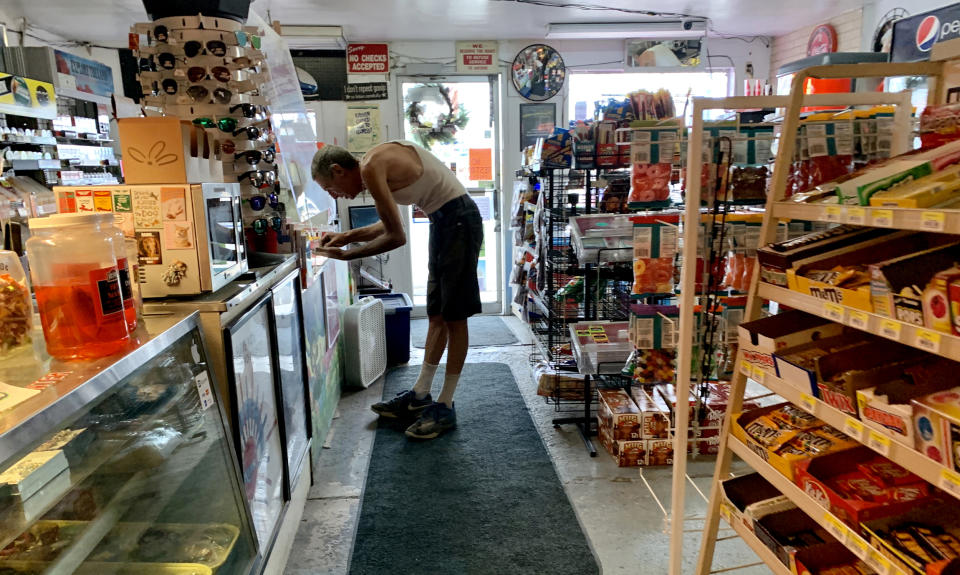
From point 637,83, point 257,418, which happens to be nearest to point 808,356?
point 257,418

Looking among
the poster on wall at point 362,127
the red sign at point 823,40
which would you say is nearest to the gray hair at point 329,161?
the poster on wall at point 362,127

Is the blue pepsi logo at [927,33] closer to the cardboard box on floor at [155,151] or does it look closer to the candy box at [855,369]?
the candy box at [855,369]

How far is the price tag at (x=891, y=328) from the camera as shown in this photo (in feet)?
3.72

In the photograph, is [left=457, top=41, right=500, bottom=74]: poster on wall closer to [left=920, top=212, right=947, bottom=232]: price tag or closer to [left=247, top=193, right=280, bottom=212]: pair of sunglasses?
[left=247, top=193, right=280, bottom=212]: pair of sunglasses

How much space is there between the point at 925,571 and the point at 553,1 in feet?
13.7

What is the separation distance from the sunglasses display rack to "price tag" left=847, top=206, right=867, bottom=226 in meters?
2.01

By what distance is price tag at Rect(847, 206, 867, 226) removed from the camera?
1.21 metres

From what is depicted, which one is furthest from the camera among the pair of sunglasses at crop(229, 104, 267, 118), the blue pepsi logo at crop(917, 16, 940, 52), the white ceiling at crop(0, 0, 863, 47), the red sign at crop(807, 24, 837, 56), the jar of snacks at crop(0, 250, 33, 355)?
the red sign at crop(807, 24, 837, 56)

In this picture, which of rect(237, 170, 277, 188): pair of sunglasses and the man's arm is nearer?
rect(237, 170, 277, 188): pair of sunglasses

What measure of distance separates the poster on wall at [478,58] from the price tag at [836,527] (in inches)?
190

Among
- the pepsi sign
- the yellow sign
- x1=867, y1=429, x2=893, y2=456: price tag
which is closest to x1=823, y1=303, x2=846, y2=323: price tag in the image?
x1=867, y1=429, x2=893, y2=456: price tag

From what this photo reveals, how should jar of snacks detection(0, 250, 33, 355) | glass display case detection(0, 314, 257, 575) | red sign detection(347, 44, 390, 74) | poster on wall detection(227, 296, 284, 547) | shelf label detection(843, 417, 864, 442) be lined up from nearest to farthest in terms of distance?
glass display case detection(0, 314, 257, 575)
jar of snacks detection(0, 250, 33, 355)
shelf label detection(843, 417, 864, 442)
poster on wall detection(227, 296, 284, 547)
red sign detection(347, 44, 390, 74)

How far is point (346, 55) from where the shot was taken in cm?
527

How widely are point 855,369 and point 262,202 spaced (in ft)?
7.18
